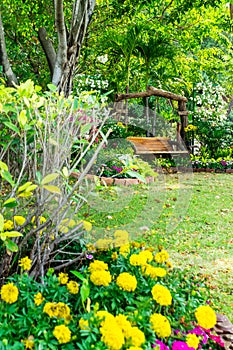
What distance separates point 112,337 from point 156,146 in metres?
7.83

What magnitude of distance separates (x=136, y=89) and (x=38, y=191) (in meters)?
10.2

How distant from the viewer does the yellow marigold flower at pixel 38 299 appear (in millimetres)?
1414

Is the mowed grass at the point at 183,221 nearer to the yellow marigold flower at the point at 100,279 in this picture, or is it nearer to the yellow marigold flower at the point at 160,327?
the yellow marigold flower at the point at 100,279

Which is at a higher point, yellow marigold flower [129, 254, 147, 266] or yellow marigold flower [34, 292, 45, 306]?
yellow marigold flower [129, 254, 147, 266]

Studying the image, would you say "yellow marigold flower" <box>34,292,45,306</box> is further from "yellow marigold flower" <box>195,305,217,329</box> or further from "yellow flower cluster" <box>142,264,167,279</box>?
"yellow marigold flower" <box>195,305,217,329</box>

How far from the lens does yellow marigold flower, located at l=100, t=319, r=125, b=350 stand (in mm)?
1187

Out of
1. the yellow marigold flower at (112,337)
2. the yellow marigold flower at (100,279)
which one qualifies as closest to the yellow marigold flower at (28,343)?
the yellow marigold flower at (112,337)

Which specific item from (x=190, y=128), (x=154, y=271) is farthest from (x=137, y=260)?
(x=190, y=128)

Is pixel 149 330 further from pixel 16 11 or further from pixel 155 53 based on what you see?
pixel 155 53

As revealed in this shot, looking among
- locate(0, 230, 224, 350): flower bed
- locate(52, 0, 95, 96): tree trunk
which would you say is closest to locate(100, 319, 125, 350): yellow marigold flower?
locate(0, 230, 224, 350): flower bed

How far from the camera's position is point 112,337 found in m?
1.19

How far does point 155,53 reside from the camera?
9.22 meters

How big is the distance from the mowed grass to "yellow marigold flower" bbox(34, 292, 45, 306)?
2.03 feet

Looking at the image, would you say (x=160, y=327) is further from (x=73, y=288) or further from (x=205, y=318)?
(x=73, y=288)
